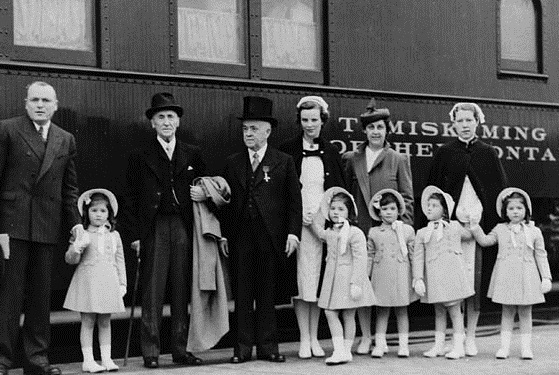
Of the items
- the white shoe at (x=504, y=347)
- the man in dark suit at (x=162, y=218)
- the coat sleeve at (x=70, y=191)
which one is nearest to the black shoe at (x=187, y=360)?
the man in dark suit at (x=162, y=218)

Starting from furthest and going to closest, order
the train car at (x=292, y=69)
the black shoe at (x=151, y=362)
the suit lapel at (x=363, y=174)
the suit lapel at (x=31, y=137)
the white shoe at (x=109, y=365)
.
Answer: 1. the suit lapel at (x=363, y=174)
2. the train car at (x=292, y=69)
3. the black shoe at (x=151, y=362)
4. the white shoe at (x=109, y=365)
5. the suit lapel at (x=31, y=137)

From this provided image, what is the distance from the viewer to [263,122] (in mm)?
8234

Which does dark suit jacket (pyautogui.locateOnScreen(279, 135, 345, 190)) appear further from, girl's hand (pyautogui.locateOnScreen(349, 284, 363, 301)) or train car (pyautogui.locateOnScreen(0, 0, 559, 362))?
girl's hand (pyautogui.locateOnScreen(349, 284, 363, 301))

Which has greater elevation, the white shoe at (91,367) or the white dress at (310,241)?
the white dress at (310,241)

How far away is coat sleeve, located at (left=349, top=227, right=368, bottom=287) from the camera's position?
8047 millimetres

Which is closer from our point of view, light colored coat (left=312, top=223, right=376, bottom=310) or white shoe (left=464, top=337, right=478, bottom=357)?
light colored coat (left=312, top=223, right=376, bottom=310)

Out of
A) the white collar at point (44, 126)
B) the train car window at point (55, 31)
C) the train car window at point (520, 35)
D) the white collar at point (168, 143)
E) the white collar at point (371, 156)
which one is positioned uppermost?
the train car window at point (520, 35)

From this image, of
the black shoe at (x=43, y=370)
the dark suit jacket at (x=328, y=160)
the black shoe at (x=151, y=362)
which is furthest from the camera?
the dark suit jacket at (x=328, y=160)

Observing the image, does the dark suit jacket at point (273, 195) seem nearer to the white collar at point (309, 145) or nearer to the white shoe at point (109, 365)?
the white collar at point (309, 145)

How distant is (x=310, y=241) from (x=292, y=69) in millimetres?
1485

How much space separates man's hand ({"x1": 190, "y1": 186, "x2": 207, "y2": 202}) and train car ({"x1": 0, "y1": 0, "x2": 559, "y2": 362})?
1.70 feet

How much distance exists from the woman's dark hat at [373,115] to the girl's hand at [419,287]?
1.29 metres

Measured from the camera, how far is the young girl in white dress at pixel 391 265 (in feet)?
27.3

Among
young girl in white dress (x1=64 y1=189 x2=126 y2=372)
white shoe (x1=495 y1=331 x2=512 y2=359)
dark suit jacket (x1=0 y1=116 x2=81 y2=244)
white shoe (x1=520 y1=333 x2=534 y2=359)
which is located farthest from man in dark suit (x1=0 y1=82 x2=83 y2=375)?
white shoe (x1=520 y1=333 x2=534 y2=359)
